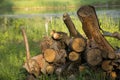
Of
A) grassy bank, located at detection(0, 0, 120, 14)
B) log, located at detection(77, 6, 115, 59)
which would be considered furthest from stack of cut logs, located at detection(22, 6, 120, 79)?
grassy bank, located at detection(0, 0, 120, 14)

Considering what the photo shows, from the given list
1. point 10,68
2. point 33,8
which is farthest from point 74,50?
point 33,8

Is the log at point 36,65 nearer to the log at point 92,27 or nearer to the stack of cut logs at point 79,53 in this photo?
the stack of cut logs at point 79,53

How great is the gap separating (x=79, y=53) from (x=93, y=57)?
37 cm

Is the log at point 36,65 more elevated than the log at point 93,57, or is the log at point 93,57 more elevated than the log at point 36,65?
the log at point 93,57

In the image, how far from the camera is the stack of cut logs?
7926mm

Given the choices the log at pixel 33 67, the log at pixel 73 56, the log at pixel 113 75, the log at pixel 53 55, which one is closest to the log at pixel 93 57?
the log at pixel 73 56

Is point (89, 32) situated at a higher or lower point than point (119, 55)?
higher

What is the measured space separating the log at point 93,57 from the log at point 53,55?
61 cm

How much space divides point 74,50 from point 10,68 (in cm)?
220

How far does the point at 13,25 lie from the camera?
1909 centimetres

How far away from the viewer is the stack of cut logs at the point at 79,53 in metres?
7.93

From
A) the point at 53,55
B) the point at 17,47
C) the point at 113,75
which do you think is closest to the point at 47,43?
the point at 53,55

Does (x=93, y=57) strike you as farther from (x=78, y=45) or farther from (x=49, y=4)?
(x=49, y=4)

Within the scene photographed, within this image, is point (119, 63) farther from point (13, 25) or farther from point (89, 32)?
point (13, 25)
